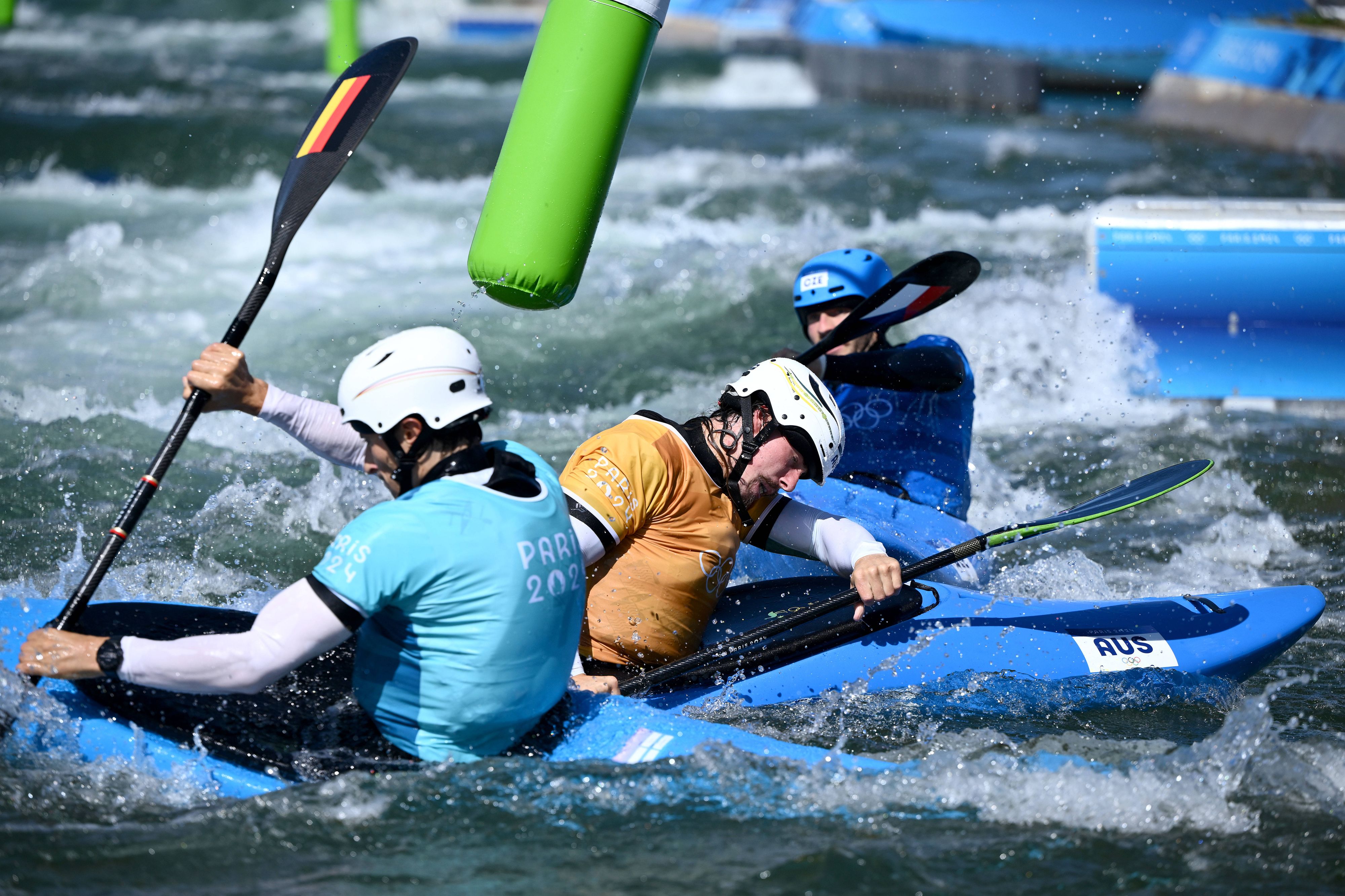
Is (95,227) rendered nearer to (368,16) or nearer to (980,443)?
(980,443)

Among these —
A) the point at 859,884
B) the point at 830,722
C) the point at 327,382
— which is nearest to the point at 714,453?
the point at 830,722

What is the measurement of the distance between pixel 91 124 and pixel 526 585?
1388 centimetres

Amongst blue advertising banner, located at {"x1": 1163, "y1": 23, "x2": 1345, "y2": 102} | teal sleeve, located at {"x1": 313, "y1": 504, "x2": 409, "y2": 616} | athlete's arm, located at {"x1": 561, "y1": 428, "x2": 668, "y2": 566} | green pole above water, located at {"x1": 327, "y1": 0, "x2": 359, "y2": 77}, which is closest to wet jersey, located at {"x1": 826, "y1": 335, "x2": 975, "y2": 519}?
athlete's arm, located at {"x1": 561, "y1": 428, "x2": 668, "y2": 566}

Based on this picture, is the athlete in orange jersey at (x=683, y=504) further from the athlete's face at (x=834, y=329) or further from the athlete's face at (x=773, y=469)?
the athlete's face at (x=834, y=329)

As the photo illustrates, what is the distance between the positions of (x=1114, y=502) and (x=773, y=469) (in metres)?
1.48

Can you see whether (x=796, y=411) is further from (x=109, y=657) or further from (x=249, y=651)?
(x=109, y=657)

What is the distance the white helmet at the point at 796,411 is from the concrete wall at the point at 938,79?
16673mm

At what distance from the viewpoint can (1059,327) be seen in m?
8.42

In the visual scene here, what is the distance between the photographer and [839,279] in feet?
16.6

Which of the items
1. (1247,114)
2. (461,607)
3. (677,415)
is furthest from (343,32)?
(461,607)

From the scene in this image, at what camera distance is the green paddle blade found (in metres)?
4.21

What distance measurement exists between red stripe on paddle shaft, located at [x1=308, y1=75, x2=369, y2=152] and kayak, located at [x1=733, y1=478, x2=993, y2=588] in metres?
2.03

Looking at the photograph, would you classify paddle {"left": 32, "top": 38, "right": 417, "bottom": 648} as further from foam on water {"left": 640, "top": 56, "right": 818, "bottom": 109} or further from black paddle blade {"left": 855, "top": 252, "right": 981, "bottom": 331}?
foam on water {"left": 640, "top": 56, "right": 818, "bottom": 109}

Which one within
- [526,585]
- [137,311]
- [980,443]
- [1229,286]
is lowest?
[137,311]
